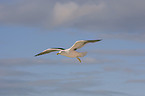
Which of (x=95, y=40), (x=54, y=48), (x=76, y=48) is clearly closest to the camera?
(x=95, y=40)

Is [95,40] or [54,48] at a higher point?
[54,48]

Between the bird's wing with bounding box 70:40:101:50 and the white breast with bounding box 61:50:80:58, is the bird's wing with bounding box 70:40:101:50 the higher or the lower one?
the higher one

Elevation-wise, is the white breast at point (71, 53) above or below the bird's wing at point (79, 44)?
below

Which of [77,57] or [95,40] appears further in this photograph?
[77,57]

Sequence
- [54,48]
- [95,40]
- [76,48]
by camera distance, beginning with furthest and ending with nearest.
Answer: [54,48], [76,48], [95,40]

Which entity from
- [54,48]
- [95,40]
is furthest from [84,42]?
[54,48]

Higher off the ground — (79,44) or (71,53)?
(79,44)

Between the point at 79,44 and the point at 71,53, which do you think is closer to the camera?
the point at 79,44

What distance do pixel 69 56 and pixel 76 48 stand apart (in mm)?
1258

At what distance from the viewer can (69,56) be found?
1373 inches

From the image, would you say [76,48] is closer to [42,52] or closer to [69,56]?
[69,56]

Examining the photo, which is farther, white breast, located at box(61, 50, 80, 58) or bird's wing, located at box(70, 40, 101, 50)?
white breast, located at box(61, 50, 80, 58)

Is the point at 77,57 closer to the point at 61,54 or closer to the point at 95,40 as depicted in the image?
the point at 61,54

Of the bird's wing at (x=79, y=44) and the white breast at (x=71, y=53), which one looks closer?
the bird's wing at (x=79, y=44)
